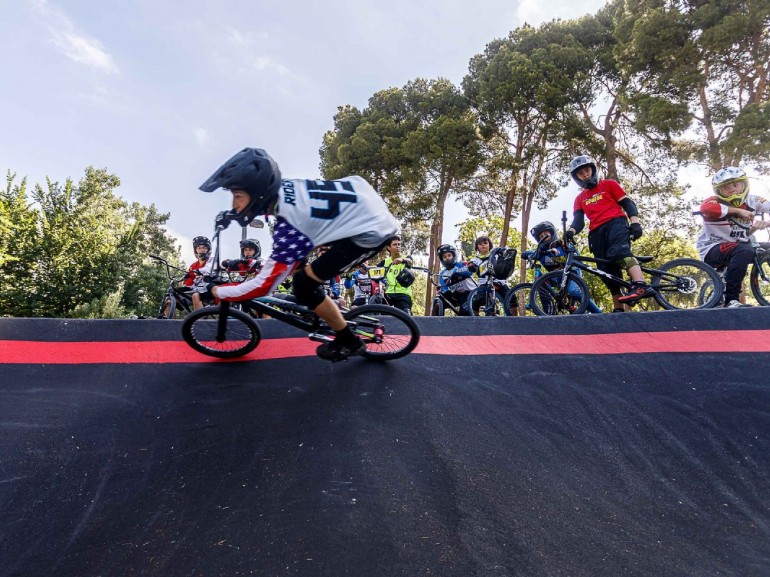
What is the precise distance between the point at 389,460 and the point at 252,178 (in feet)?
6.65

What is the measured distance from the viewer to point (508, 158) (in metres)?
18.6

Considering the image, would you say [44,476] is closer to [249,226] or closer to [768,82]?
[249,226]

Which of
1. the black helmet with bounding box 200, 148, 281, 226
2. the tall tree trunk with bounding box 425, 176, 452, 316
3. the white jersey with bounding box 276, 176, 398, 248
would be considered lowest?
the white jersey with bounding box 276, 176, 398, 248

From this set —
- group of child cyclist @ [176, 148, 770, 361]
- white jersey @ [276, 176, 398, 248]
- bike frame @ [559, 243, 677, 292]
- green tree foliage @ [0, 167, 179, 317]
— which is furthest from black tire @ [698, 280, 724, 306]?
green tree foliage @ [0, 167, 179, 317]

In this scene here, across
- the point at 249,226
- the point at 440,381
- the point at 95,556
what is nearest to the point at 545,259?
the point at 440,381

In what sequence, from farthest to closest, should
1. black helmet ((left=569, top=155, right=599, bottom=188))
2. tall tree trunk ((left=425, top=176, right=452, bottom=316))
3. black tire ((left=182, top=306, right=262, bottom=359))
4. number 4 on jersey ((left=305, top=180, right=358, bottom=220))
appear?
tall tree trunk ((left=425, top=176, right=452, bottom=316)), black helmet ((left=569, top=155, right=599, bottom=188)), black tire ((left=182, top=306, right=262, bottom=359)), number 4 on jersey ((left=305, top=180, right=358, bottom=220))

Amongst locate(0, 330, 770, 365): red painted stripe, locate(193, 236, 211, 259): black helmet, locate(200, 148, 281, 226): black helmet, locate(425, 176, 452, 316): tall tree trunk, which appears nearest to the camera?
locate(200, 148, 281, 226): black helmet

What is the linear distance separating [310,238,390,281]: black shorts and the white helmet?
503cm

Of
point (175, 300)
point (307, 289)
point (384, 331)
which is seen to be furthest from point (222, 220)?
point (175, 300)

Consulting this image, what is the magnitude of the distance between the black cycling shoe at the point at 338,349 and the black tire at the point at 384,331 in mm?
204

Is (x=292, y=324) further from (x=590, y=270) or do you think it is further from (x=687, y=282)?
(x=687, y=282)

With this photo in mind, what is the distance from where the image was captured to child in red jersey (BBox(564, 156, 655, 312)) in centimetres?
536

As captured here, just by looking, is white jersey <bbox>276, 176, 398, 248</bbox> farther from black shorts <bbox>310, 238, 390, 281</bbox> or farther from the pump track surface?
the pump track surface

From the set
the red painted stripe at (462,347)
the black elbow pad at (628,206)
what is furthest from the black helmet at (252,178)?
the black elbow pad at (628,206)
